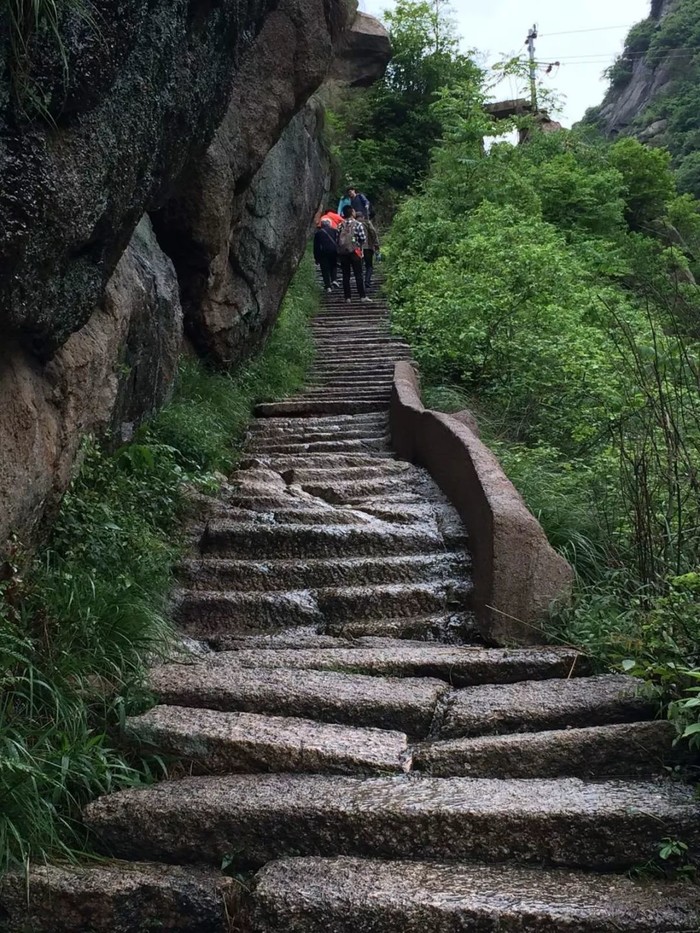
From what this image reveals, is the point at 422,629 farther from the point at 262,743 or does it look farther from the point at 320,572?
the point at 262,743

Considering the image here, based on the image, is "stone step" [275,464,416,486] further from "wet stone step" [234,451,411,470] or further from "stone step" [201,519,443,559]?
"stone step" [201,519,443,559]

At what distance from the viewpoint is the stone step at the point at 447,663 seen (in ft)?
12.2

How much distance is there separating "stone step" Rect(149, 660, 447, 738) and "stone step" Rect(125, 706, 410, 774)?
10cm

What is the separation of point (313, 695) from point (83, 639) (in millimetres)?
1005

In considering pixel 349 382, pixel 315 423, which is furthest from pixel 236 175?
pixel 349 382

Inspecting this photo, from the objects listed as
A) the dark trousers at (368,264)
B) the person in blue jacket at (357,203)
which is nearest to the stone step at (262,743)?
the dark trousers at (368,264)

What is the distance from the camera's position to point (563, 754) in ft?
9.75

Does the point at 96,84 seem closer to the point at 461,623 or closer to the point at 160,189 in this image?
the point at 160,189

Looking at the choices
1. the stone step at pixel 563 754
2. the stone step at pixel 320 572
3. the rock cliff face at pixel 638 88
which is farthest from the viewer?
the rock cliff face at pixel 638 88

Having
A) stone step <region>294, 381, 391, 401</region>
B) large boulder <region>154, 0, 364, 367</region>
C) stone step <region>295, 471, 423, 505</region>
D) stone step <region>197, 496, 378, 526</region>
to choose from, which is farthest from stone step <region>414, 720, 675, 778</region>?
stone step <region>294, 381, 391, 401</region>

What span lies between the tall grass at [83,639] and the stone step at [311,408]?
10.4ft

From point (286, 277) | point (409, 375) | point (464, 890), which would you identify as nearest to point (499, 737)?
point (464, 890)

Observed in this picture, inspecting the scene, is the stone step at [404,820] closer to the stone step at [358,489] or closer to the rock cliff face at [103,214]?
the rock cliff face at [103,214]

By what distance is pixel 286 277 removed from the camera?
10.8 m
